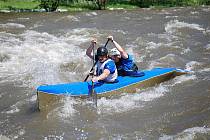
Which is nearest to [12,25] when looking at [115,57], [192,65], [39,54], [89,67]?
[39,54]

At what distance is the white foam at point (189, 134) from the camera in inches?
287

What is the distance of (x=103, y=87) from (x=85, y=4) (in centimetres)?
1359

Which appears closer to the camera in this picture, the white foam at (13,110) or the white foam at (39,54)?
the white foam at (13,110)

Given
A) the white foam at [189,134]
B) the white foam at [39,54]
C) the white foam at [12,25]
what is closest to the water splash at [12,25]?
the white foam at [12,25]

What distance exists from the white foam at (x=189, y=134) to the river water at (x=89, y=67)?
0.02 metres

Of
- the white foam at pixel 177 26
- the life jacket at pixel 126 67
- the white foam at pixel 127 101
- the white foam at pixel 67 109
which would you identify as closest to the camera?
the white foam at pixel 67 109

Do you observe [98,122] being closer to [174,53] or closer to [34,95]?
[34,95]

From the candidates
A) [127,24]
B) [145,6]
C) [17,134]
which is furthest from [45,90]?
[145,6]

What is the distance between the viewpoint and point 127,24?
58.8 feet

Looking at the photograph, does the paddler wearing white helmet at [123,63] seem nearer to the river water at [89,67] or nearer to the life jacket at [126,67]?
the life jacket at [126,67]

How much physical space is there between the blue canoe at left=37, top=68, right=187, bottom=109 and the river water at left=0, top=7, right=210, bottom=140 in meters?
0.16

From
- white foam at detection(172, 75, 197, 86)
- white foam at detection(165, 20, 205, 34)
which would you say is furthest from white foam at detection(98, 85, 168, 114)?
white foam at detection(165, 20, 205, 34)

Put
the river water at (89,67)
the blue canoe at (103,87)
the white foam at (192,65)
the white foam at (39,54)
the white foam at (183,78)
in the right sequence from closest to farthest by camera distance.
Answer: the river water at (89,67) < the blue canoe at (103,87) < the white foam at (183,78) < the white foam at (39,54) < the white foam at (192,65)

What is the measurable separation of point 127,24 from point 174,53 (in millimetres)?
4861
